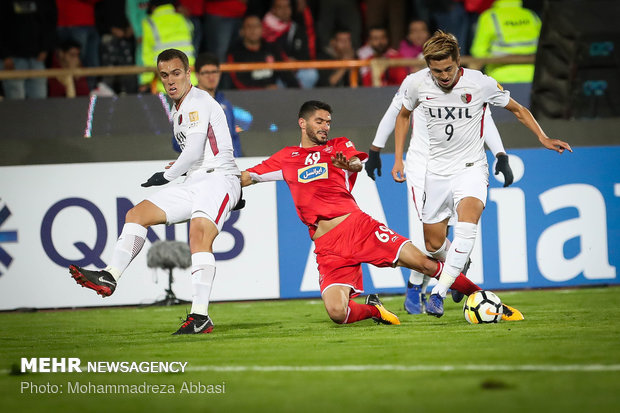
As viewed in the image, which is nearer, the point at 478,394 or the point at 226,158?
the point at 478,394

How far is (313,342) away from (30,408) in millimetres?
2265

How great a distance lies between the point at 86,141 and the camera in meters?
9.45

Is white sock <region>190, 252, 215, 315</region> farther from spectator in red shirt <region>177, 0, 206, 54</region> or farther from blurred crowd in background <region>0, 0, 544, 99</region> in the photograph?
spectator in red shirt <region>177, 0, 206, 54</region>

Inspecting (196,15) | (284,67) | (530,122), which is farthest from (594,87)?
(196,15)

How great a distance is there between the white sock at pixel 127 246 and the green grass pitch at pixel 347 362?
524mm

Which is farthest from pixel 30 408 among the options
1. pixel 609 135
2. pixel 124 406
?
pixel 609 135

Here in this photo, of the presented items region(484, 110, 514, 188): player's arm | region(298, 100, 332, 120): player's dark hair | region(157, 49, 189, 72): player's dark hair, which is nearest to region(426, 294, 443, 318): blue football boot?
region(484, 110, 514, 188): player's arm

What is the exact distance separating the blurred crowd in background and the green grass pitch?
4619 mm

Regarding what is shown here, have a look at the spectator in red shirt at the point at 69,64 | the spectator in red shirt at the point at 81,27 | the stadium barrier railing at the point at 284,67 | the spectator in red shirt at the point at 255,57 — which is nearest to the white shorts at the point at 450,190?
the stadium barrier railing at the point at 284,67

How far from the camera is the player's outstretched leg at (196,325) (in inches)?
254

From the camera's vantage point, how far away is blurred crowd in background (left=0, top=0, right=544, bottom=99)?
37.8 feet

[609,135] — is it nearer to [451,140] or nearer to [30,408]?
[451,140]

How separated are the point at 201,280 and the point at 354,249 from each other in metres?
1.16
